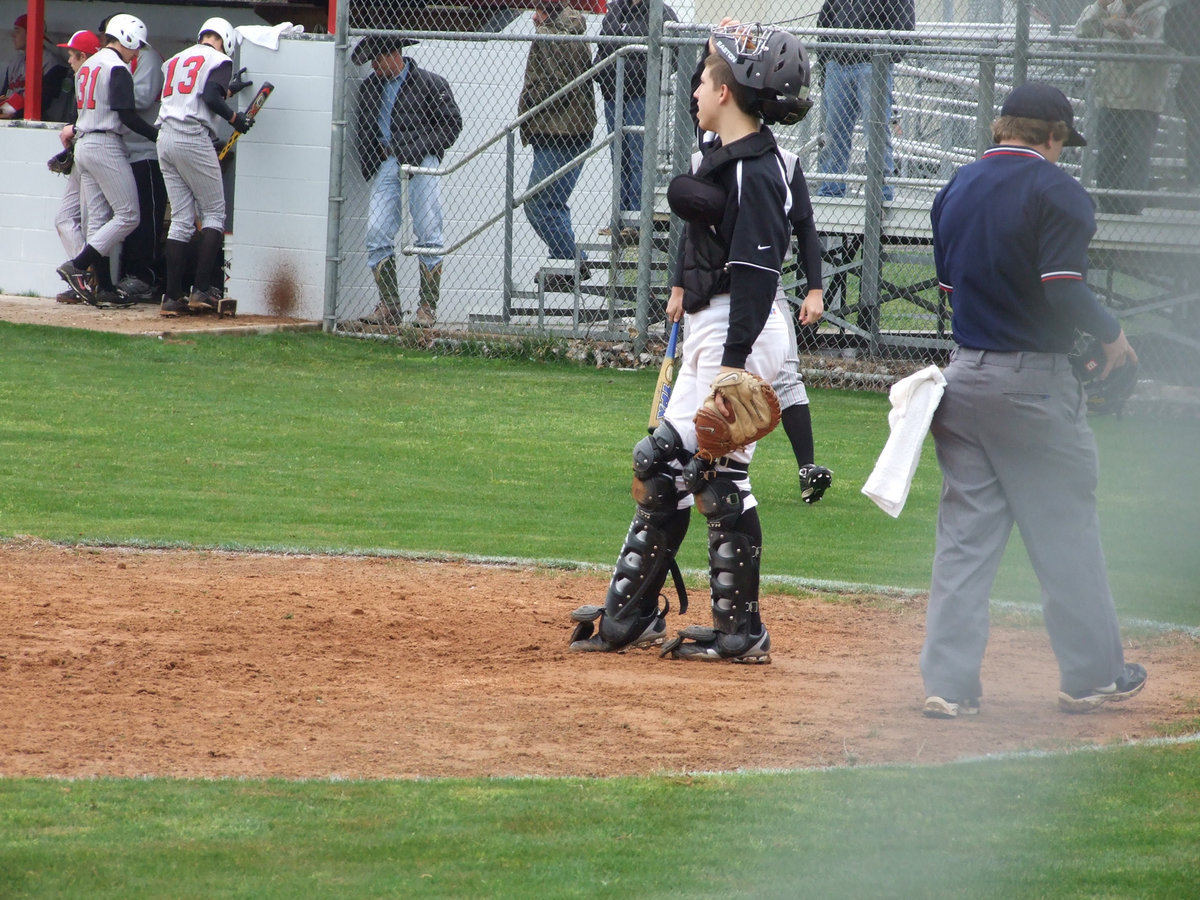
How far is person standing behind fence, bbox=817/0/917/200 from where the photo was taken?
40.8 ft

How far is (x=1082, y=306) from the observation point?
4.66 meters

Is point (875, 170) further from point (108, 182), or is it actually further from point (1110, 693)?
point (1110, 693)

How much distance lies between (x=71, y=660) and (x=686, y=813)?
2.61 m

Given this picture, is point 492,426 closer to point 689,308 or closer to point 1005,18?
point 689,308

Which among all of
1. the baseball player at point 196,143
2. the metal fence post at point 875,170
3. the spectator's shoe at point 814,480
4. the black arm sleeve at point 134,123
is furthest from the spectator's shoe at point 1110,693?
the black arm sleeve at point 134,123

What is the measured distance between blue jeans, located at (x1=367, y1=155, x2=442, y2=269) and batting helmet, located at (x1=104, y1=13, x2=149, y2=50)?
2629 mm

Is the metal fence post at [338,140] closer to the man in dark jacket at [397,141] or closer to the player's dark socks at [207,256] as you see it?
the man in dark jacket at [397,141]

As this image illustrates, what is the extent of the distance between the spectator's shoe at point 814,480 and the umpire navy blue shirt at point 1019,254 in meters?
2.76

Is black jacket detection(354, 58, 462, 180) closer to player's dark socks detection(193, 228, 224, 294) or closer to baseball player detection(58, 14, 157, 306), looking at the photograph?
player's dark socks detection(193, 228, 224, 294)

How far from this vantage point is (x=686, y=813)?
12.7 feet

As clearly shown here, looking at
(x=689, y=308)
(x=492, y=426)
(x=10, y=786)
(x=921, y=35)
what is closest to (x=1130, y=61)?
(x=921, y=35)

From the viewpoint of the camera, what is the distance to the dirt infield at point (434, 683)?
14.8ft

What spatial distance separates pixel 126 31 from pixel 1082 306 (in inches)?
469

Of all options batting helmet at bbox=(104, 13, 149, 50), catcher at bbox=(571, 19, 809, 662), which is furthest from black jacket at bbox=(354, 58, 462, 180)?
catcher at bbox=(571, 19, 809, 662)
